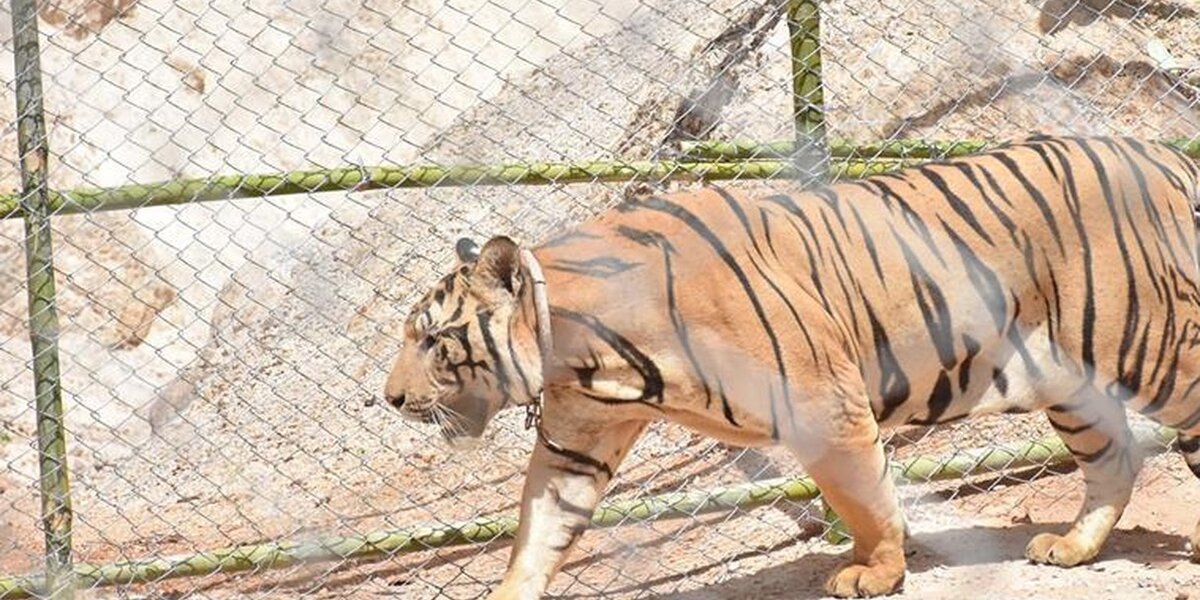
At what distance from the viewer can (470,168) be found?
17.4 feet

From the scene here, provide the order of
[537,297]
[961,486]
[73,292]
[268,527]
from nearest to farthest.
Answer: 1. [537,297]
2. [961,486]
3. [268,527]
4. [73,292]

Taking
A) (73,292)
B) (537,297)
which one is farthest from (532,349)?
(73,292)

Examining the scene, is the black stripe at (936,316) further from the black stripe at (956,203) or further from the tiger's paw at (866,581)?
the tiger's paw at (866,581)

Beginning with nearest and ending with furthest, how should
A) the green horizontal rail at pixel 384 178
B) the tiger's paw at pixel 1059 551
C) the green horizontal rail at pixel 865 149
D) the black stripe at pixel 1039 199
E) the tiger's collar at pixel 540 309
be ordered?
the tiger's collar at pixel 540 309 < the black stripe at pixel 1039 199 < the tiger's paw at pixel 1059 551 < the green horizontal rail at pixel 384 178 < the green horizontal rail at pixel 865 149

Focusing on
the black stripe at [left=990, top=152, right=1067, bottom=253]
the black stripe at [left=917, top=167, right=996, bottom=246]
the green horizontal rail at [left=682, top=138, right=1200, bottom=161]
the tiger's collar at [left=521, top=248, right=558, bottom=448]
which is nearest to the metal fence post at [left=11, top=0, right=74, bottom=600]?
the tiger's collar at [left=521, top=248, right=558, bottom=448]

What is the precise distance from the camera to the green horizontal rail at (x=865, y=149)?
5098mm

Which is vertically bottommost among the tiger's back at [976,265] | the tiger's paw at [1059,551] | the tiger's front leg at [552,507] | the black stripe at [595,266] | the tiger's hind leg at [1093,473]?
the tiger's front leg at [552,507]

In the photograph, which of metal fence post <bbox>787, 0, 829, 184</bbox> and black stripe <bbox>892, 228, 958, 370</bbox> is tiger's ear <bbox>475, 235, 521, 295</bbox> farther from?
metal fence post <bbox>787, 0, 829, 184</bbox>

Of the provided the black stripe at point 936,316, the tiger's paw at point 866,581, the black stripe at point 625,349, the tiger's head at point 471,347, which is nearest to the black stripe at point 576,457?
the tiger's head at point 471,347

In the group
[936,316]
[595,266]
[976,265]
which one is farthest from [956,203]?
[595,266]

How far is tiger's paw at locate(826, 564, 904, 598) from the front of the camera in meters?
4.36

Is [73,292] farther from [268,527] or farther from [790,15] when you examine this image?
[790,15]

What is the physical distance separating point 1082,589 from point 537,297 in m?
1.51

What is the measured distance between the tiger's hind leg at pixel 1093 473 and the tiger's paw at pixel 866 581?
1.47 ft
